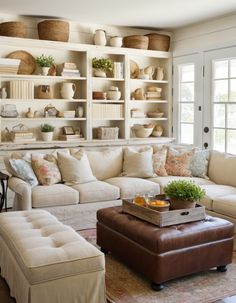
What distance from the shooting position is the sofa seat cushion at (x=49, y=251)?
2510 mm

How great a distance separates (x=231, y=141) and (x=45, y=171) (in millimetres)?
2718

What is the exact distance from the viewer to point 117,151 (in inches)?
213

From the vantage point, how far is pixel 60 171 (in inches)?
189

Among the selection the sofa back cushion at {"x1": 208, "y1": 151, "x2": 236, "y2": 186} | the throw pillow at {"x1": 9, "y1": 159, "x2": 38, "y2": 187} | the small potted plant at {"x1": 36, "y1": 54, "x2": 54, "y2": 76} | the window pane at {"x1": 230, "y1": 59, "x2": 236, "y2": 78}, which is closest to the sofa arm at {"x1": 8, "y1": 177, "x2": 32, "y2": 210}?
the throw pillow at {"x1": 9, "y1": 159, "x2": 38, "y2": 187}

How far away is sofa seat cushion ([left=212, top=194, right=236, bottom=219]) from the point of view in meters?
3.94

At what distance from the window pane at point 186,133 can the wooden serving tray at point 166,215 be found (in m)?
3.20

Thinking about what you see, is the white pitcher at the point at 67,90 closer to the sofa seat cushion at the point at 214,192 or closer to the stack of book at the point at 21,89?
the stack of book at the point at 21,89

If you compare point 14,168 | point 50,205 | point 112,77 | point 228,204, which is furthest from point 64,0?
point 228,204

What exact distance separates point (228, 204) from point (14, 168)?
2.29 metres

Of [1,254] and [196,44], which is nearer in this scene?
[1,254]

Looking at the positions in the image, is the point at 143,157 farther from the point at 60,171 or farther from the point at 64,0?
the point at 64,0

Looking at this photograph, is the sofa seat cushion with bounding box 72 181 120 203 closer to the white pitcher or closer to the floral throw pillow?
the floral throw pillow

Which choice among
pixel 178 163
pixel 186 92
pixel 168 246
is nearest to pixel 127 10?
pixel 186 92

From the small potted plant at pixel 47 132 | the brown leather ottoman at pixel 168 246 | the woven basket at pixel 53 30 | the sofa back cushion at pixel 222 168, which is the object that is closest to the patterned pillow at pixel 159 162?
the sofa back cushion at pixel 222 168
